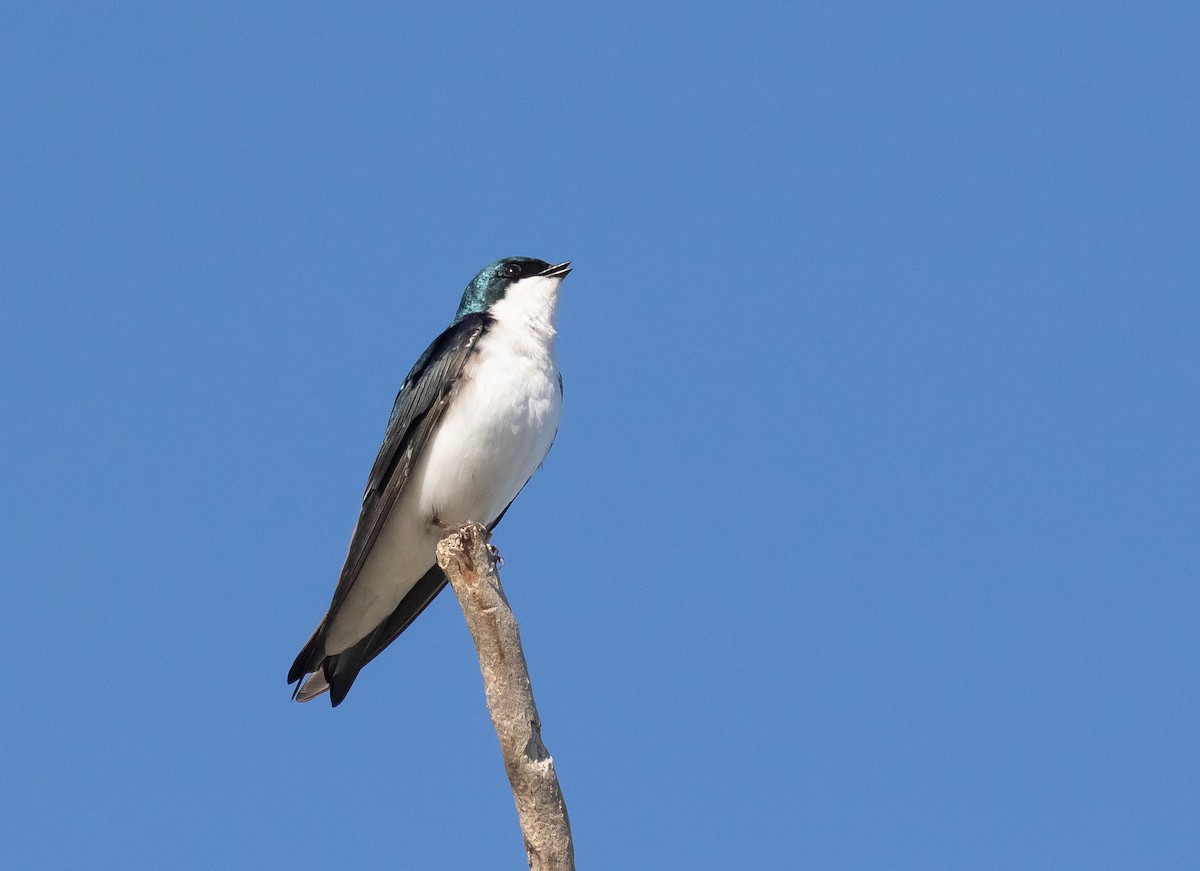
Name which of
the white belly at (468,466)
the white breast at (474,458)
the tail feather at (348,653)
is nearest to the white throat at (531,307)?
the white breast at (474,458)

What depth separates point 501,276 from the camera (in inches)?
407

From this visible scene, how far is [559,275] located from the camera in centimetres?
1019

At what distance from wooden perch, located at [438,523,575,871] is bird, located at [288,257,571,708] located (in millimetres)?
1517

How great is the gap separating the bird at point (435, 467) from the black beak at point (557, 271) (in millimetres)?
423

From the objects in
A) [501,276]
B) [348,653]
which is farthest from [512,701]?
[501,276]

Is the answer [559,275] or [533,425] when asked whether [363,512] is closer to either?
[533,425]

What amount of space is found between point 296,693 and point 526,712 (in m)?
2.92

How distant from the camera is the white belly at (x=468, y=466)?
30.0 feet

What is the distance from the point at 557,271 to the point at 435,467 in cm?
179

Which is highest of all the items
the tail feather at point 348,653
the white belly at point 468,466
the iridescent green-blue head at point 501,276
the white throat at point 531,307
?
the iridescent green-blue head at point 501,276

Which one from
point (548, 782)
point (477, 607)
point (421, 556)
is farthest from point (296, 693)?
point (548, 782)

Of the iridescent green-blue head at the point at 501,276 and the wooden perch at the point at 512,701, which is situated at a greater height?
the iridescent green-blue head at the point at 501,276

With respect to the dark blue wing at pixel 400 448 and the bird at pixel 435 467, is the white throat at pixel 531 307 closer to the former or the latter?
the bird at pixel 435 467

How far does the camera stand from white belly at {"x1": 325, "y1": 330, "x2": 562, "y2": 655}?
915 centimetres
